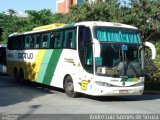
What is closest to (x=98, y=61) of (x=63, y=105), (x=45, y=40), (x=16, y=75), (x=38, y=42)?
(x=63, y=105)

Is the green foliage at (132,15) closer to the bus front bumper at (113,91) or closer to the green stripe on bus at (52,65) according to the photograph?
the green stripe on bus at (52,65)

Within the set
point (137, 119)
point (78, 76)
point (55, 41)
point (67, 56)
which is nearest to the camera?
point (137, 119)

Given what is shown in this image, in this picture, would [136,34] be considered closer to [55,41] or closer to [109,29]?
[109,29]

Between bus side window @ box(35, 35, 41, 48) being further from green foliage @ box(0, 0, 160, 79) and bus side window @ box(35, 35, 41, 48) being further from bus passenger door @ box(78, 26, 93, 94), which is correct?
green foliage @ box(0, 0, 160, 79)

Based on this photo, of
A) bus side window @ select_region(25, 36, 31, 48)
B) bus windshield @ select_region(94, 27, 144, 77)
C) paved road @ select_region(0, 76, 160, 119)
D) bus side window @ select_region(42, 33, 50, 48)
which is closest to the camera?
paved road @ select_region(0, 76, 160, 119)

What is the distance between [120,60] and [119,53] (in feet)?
0.94

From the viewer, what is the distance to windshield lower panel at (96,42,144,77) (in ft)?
55.5

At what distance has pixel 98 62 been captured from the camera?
16.9 meters

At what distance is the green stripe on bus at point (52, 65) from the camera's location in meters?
20.4

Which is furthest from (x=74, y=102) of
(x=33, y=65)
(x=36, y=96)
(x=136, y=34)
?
(x=33, y=65)

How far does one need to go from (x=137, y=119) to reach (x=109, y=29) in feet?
19.6

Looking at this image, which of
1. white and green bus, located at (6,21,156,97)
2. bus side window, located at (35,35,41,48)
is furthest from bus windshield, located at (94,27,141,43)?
bus side window, located at (35,35,41,48)

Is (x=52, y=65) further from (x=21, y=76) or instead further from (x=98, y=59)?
(x=21, y=76)

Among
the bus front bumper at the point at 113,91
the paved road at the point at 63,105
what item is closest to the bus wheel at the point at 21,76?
the paved road at the point at 63,105
